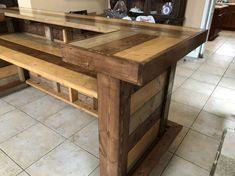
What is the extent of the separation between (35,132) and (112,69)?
1373 mm

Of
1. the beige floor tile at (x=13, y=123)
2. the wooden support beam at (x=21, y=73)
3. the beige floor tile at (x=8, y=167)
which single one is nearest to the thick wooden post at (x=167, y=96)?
the beige floor tile at (x=8, y=167)

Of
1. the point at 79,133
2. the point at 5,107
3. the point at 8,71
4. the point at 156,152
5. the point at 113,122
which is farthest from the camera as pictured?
the point at 8,71

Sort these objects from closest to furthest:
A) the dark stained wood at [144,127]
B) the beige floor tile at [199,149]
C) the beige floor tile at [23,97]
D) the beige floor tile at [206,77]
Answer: the dark stained wood at [144,127] → the beige floor tile at [199,149] → the beige floor tile at [23,97] → the beige floor tile at [206,77]

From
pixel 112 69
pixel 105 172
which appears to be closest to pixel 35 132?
pixel 105 172

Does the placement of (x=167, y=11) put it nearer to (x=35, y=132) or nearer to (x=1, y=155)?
(x=35, y=132)

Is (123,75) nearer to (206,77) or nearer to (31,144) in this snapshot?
(31,144)

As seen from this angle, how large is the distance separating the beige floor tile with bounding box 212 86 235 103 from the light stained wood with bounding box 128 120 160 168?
1.39 metres

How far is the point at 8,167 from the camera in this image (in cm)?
149

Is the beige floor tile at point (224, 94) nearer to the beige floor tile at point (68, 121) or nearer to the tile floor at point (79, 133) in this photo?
the tile floor at point (79, 133)

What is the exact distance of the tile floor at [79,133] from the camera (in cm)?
151

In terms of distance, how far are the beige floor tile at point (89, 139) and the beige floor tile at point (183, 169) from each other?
1.86ft

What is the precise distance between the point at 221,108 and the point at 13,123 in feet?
7.22

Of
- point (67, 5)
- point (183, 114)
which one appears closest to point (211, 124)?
point (183, 114)

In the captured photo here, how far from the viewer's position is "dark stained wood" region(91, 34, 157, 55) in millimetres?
835
